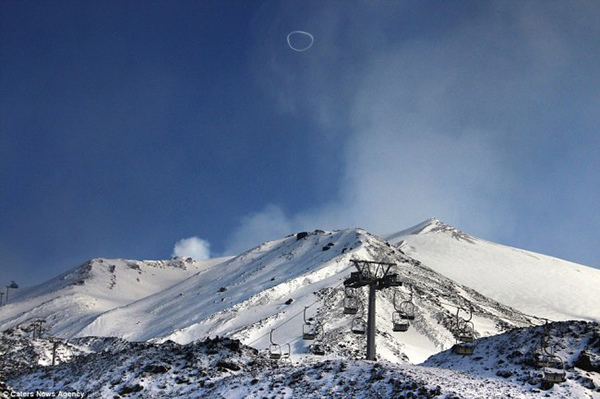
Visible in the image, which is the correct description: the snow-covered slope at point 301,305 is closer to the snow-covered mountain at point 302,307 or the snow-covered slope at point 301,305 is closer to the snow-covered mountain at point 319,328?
the snow-covered mountain at point 302,307

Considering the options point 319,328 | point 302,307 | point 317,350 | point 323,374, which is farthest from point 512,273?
point 323,374

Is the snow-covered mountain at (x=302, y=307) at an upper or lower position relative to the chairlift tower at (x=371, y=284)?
upper

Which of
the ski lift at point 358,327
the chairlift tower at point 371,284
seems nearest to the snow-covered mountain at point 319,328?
the ski lift at point 358,327

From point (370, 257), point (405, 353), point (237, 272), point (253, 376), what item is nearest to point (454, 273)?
point (370, 257)

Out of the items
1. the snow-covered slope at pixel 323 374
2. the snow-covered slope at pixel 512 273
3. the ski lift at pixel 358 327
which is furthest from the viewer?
the snow-covered slope at pixel 512 273

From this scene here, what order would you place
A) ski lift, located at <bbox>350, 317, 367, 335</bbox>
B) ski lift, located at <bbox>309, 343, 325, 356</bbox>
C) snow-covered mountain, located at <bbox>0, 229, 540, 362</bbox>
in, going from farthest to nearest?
snow-covered mountain, located at <bbox>0, 229, 540, 362</bbox>, ski lift, located at <bbox>309, 343, 325, 356</bbox>, ski lift, located at <bbox>350, 317, 367, 335</bbox>

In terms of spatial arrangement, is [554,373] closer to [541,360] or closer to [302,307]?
[541,360]

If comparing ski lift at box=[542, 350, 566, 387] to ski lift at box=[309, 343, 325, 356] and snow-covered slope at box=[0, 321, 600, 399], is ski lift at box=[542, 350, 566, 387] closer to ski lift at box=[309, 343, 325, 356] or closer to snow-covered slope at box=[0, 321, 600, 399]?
snow-covered slope at box=[0, 321, 600, 399]

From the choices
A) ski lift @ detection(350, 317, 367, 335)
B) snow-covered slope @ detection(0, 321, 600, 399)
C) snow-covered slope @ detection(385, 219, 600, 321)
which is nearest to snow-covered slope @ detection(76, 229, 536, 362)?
ski lift @ detection(350, 317, 367, 335)
